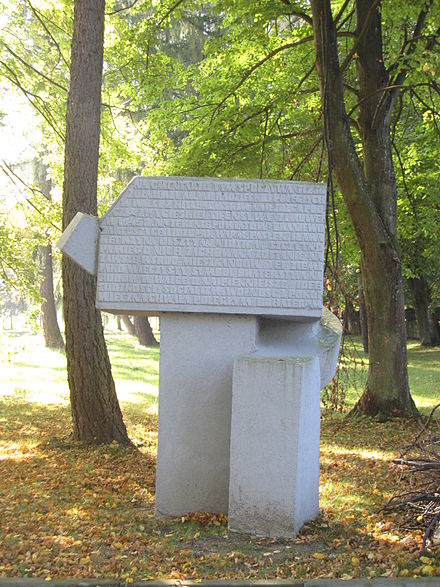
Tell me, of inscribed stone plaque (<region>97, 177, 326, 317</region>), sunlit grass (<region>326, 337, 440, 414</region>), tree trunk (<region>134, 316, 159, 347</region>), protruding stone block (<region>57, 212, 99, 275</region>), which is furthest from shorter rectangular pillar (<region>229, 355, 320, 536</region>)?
tree trunk (<region>134, 316, 159, 347</region>)

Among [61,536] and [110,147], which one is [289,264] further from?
[110,147]

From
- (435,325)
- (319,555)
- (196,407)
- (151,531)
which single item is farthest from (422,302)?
(319,555)

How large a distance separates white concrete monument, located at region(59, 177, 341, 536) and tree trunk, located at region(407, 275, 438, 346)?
865 inches

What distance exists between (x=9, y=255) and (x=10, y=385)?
6166 millimetres

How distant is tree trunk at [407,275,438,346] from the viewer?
2755 centimetres

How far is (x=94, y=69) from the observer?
28.8 ft

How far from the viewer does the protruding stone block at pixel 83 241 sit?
5.80 meters

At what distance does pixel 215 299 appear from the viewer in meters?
5.73

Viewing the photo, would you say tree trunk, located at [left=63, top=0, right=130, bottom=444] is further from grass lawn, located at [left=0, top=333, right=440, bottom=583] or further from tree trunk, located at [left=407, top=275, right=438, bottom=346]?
tree trunk, located at [left=407, top=275, right=438, bottom=346]

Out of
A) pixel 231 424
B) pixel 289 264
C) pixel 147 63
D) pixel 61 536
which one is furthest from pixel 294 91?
pixel 61 536

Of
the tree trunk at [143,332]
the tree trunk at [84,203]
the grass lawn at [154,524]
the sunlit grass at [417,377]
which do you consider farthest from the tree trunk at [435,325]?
the tree trunk at [84,203]

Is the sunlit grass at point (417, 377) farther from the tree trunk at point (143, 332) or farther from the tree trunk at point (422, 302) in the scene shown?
the tree trunk at point (143, 332)

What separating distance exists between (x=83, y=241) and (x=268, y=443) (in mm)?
2153

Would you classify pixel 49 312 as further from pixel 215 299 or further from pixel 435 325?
pixel 215 299
